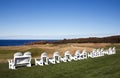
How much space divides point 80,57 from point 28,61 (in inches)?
254

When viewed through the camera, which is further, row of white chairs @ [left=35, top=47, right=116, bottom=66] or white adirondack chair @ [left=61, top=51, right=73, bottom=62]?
white adirondack chair @ [left=61, top=51, right=73, bottom=62]

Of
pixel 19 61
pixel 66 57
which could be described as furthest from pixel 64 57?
pixel 19 61

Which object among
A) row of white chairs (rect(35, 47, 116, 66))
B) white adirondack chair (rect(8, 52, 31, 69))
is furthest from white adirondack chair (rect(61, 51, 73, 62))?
white adirondack chair (rect(8, 52, 31, 69))

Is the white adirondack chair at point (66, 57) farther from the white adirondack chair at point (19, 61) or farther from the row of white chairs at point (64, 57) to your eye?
the white adirondack chair at point (19, 61)

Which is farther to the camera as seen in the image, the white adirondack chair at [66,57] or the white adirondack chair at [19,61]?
the white adirondack chair at [66,57]

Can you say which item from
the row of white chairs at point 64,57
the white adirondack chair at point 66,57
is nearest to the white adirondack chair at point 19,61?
the row of white chairs at point 64,57

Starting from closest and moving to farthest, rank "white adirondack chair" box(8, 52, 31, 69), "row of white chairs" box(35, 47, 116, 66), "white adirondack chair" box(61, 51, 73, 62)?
"white adirondack chair" box(8, 52, 31, 69)
"row of white chairs" box(35, 47, 116, 66)
"white adirondack chair" box(61, 51, 73, 62)

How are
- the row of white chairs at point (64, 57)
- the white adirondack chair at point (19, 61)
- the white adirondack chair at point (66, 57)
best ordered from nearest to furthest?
the white adirondack chair at point (19, 61), the row of white chairs at point (64, 57), the white adirondack chair at point (66, 57)

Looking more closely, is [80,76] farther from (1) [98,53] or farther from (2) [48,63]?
(1) [98,53]

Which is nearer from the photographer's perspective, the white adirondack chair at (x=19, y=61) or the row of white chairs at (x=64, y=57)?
the white adirondack chair at (x=19, y=61)

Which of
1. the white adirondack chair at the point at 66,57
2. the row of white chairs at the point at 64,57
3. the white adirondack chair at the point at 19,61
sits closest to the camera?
the white adirondack chair at the point at 19,61

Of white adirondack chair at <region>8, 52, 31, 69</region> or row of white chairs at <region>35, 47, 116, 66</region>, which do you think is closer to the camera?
white adirondack chair at <region>8, 52, 31, 69</region>

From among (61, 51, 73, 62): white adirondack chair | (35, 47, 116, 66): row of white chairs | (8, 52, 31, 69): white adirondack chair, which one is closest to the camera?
(8, 52, 31, 69): white adirondack chair

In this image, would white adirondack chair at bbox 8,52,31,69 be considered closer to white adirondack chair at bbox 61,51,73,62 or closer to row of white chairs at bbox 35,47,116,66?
row of white chairs at bbox 35,47,116,66
